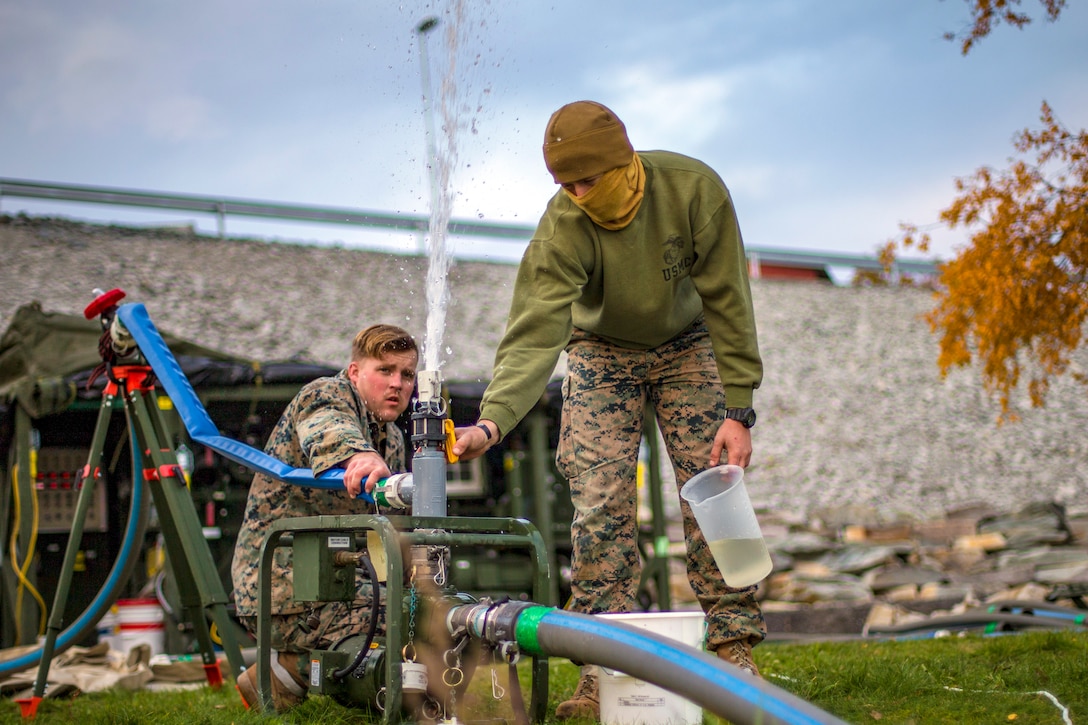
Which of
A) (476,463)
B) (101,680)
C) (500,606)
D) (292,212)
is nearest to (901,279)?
(292,212)

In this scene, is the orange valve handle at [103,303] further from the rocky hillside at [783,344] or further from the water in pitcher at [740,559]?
the rocky hillside at [783,344]

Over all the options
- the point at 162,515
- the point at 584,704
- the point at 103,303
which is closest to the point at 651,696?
the point at 584,704

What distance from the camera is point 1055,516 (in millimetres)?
14516

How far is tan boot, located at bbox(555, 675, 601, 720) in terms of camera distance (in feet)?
10.8

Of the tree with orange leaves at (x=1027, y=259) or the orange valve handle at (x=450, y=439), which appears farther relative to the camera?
the tree with orange leaves at (x=1027, y=259)

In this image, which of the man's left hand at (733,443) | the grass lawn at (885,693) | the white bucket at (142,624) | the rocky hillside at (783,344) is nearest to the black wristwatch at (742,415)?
the man's left hand at (733,443)

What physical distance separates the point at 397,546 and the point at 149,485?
250cm

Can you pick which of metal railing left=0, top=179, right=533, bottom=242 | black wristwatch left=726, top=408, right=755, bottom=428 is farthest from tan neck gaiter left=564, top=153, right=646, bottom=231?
metal railing left=0, top=179, right=533, bottom=242

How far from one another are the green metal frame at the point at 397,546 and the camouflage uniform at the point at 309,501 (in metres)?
0.35

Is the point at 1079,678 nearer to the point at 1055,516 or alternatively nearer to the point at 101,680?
the point at 101,680

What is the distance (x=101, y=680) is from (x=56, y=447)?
3008mm

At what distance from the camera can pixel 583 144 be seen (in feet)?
11.2

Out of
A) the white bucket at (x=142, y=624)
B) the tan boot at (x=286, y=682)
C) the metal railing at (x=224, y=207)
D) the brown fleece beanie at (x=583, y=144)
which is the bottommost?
the white bucket at (x=142, y=624)

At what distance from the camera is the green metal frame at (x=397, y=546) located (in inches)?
97.6
